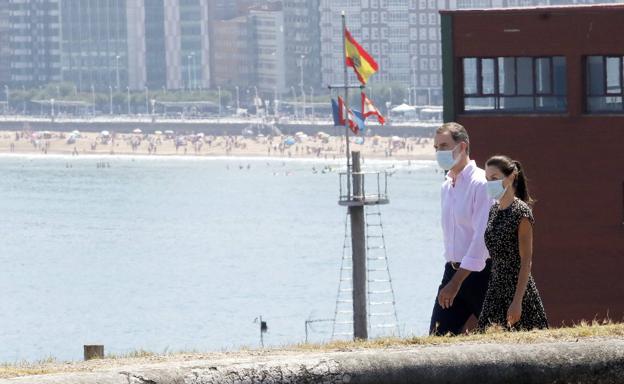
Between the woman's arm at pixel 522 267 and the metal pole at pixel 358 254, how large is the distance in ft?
94.4

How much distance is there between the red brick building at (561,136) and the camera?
35.1 meters

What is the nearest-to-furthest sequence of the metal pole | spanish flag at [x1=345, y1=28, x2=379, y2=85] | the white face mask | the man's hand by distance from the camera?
the white face mask → the man's hand → the metal pole → spanish flag at [x1=345, y1=28, x2=379, y2=85]

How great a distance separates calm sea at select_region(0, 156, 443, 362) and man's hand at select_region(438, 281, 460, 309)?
93.2ft

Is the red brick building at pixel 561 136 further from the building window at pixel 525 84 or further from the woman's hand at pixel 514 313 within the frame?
the woman's hand at pixel 514 313

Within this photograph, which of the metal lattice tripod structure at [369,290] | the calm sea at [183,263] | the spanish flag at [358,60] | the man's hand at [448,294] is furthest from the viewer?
the calm sea at [183,263]

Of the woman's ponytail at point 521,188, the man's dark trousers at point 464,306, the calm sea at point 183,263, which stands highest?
the woman's ponytail at point 521,188

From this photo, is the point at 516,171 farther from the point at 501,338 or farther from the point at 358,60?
the point at 358,60

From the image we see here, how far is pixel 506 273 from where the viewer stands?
1006 centimetres

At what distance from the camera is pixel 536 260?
35406 mm

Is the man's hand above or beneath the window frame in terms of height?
beneath

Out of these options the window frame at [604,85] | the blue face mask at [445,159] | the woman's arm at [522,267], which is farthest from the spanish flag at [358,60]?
the woman's arm at [522,267]

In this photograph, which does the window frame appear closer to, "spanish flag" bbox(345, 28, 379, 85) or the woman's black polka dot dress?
"spanish flag" bbox(345, 28, 379, 85)

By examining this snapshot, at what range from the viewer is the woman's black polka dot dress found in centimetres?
995

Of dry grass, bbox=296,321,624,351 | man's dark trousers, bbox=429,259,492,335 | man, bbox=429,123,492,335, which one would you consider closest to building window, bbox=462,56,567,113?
man, bbox=429,123,492,335
